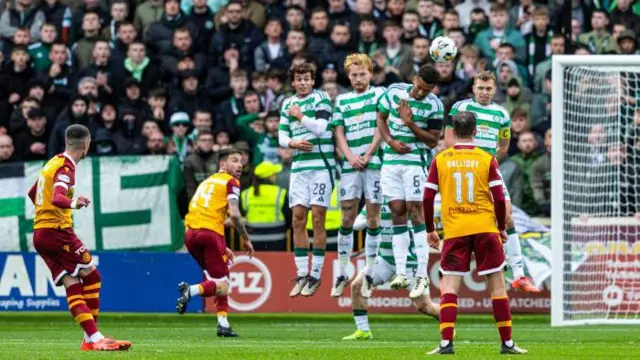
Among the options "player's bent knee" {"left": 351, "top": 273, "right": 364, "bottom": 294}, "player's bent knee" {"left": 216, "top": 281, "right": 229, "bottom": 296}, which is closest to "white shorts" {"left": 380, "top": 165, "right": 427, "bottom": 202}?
"player's bent knee" {"left": 351, "top": 273, "right": 364, "bottom": 294}

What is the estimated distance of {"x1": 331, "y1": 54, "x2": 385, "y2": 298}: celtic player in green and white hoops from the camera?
727 inches

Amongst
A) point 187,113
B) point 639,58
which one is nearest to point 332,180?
point 639,58

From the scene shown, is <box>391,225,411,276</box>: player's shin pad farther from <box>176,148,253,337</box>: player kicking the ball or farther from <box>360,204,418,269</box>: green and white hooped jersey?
<box>176,148,253,337</box>: player kicking the ball

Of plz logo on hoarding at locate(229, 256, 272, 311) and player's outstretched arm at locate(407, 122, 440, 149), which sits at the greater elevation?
player's outstretched arm at locate(407, 122, 440, 149)

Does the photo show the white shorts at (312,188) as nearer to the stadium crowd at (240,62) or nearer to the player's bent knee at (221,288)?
the player's bent knee at (221,288)

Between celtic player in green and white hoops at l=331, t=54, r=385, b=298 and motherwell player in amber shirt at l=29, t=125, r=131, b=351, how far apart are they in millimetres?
4072

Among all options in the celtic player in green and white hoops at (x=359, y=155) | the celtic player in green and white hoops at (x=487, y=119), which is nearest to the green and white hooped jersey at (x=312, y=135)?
the celtic player in green and white hoops at (x=359, y=155)

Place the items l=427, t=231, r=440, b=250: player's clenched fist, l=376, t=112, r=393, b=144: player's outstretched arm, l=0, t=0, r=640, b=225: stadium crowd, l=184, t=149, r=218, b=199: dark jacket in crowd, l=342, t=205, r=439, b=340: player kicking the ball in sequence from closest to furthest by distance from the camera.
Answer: l=427, t=231, r=440, b=250: player's clenched fist
l=376, t=112, r=393, b=144: player's outstretched arm
l=342, t=205, r=439, b=340: player kicking the ball
l=184, t=149, r=218, b=199: dark jacket in crowd
l=0, t=0, r=640, b=225: stadium crowd

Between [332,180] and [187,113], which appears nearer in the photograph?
[332,180]

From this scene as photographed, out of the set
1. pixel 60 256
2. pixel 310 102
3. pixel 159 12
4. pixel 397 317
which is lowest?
pixel 397 317

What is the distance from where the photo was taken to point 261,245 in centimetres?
2295

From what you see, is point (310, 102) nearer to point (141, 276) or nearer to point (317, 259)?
point (317, 259)

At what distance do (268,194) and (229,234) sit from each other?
38.0 inches

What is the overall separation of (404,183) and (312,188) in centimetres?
136
